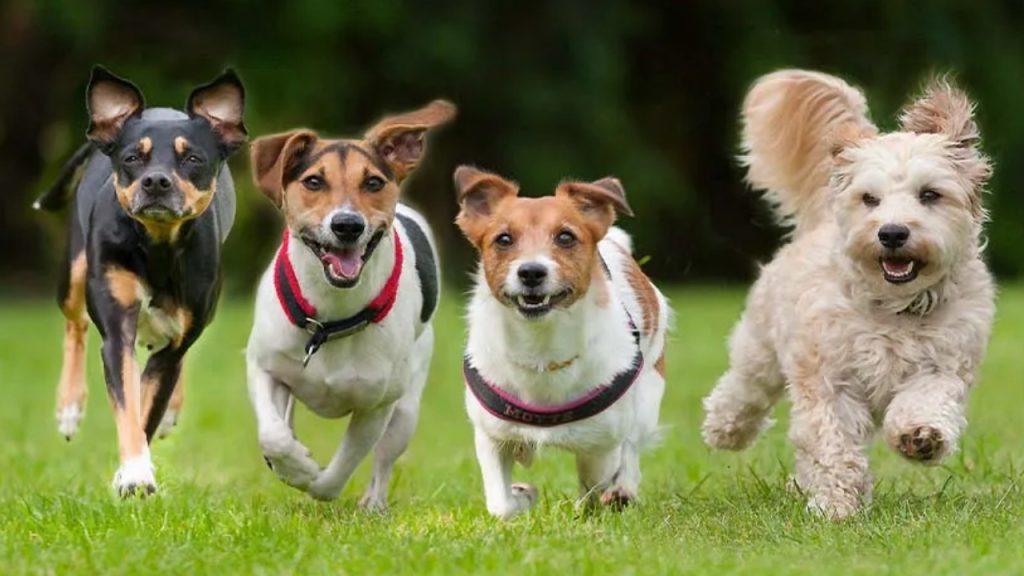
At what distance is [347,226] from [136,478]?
4.18 feet

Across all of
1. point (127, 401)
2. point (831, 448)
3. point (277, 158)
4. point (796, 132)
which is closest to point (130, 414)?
point (127, 401)

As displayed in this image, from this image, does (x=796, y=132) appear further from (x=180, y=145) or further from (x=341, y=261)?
Result: (x=180, y=145)

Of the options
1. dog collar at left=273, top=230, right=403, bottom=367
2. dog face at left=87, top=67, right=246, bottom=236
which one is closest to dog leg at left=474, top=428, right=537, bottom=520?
dog collar at left=273, top=230, right=403, bottom=367

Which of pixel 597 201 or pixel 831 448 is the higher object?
pixel 597 201

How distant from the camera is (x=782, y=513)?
285 inches

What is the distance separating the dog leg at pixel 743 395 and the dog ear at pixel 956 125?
4.20 feet

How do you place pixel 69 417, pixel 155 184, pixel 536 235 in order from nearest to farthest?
pixel 536 235, pixel 155 184, pixel 69 417

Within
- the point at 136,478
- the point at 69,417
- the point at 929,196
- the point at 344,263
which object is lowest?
the point at 69,417

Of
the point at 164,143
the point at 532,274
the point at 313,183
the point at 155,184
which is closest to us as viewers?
the point at 532,274

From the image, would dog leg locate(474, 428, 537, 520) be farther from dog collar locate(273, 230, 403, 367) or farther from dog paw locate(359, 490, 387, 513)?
dog paw locate(359, 490, 387, 513)

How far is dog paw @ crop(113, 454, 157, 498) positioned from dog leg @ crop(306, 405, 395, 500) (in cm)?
70

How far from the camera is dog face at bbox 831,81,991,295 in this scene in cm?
713

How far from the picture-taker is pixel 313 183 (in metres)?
7.18

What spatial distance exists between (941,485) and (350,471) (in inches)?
100
